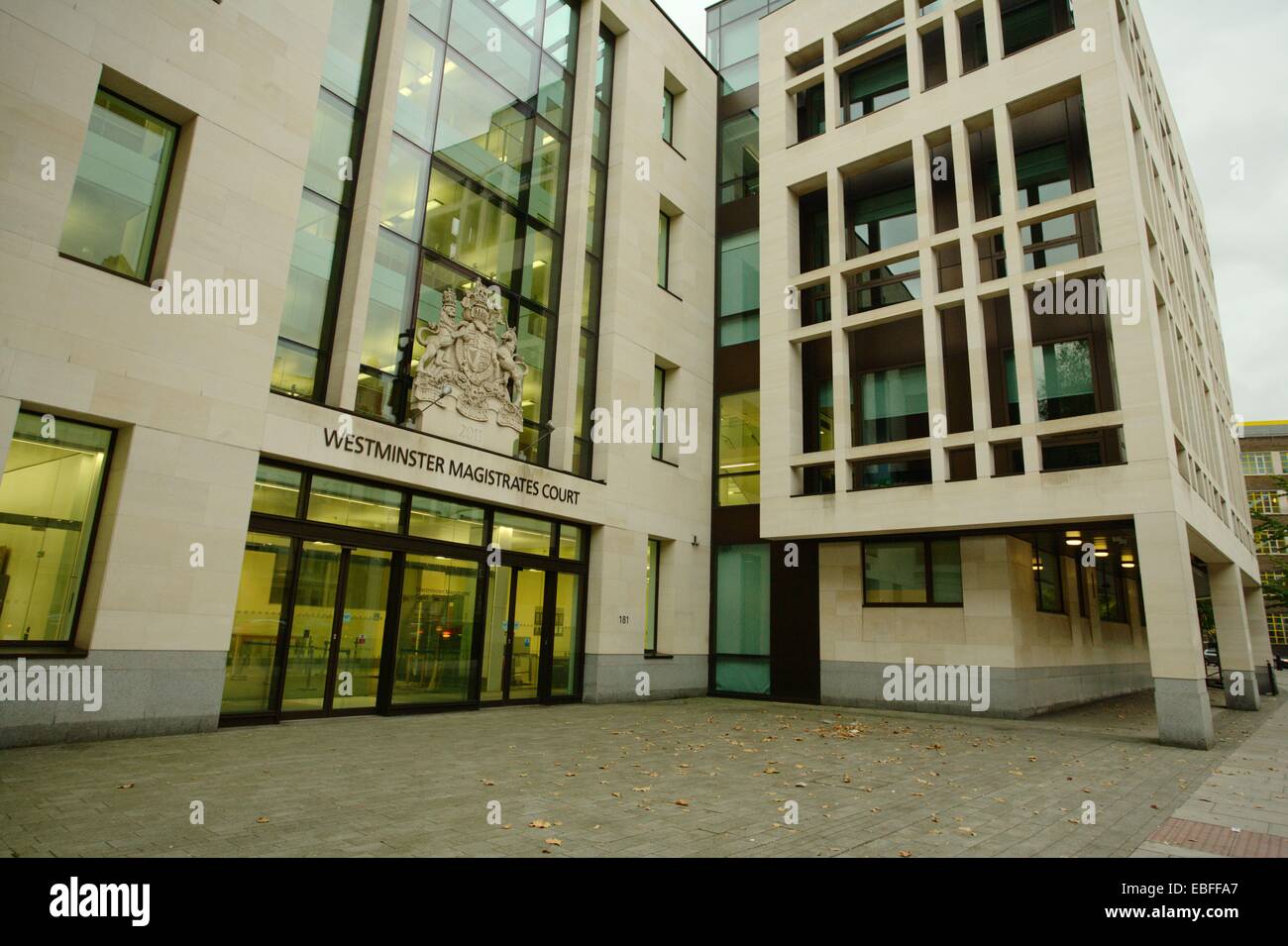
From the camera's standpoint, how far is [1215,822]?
272 inches

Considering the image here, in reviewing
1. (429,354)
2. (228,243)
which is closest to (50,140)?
(228,243)

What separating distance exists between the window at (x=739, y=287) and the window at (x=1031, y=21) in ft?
26.8

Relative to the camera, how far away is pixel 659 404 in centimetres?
2061

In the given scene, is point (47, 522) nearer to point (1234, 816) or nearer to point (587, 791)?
point (587, 791)

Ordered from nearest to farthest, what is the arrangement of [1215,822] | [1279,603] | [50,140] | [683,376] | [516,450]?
[1215,822], [50,140], [516,450], [683,376], [1279,603]

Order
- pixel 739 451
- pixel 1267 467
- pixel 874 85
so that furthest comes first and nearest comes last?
1. pixel 1267 467
2. pixel 739 451
3. pixel 874 85

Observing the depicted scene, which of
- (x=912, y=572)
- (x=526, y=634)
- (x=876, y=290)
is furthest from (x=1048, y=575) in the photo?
(x=526, y=634)

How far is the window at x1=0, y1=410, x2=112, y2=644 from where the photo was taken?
9078 millimetres

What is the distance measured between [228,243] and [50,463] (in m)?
4.06

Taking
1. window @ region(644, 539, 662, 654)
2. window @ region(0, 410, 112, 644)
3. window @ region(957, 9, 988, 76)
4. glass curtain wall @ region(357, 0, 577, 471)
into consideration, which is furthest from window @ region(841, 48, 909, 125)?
window @ region(0, 410, 112, 644)

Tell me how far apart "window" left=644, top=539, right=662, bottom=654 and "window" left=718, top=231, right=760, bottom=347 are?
6.95 meters

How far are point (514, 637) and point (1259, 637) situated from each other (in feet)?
90.6

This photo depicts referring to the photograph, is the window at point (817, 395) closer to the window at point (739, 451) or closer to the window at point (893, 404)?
the window at point (893, 404)

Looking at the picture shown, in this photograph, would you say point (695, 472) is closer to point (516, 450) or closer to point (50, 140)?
point (516, 450)
